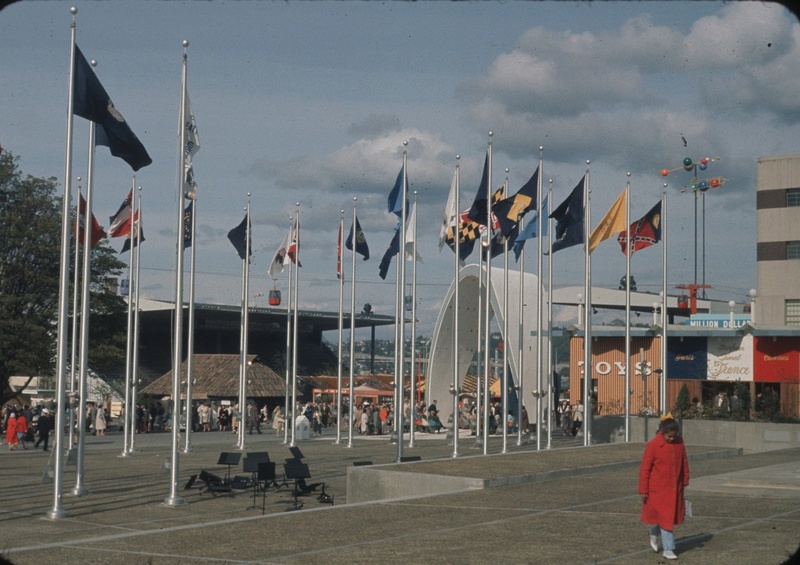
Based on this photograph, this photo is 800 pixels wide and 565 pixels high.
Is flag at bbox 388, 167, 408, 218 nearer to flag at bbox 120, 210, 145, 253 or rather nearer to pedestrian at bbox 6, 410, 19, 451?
flag at bbox 120, 210, 145, 253

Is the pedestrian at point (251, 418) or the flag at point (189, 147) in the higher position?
the flag at point (189, 147)

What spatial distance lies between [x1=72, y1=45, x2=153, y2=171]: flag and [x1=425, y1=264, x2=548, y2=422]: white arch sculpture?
34438 millimetres

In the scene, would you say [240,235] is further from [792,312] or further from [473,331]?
[792,312]

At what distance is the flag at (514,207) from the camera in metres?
32.2

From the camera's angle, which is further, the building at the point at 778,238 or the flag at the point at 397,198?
the building at the point at 778,238

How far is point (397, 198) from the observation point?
113ft

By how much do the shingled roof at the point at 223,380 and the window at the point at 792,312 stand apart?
29.1m

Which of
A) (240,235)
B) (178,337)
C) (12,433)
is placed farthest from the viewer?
(12,433)

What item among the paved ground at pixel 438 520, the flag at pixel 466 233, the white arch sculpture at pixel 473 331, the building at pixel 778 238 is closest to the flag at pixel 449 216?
the flag at pixel 466 233

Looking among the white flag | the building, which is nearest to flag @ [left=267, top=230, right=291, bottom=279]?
the white flag

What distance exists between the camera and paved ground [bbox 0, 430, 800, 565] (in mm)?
12703

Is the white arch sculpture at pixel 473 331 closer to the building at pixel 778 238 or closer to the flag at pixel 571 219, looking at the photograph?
the building at pixel 778 238

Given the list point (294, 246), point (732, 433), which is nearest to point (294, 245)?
point (294, 246)

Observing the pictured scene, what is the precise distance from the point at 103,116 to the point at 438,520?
10072 millimetres
